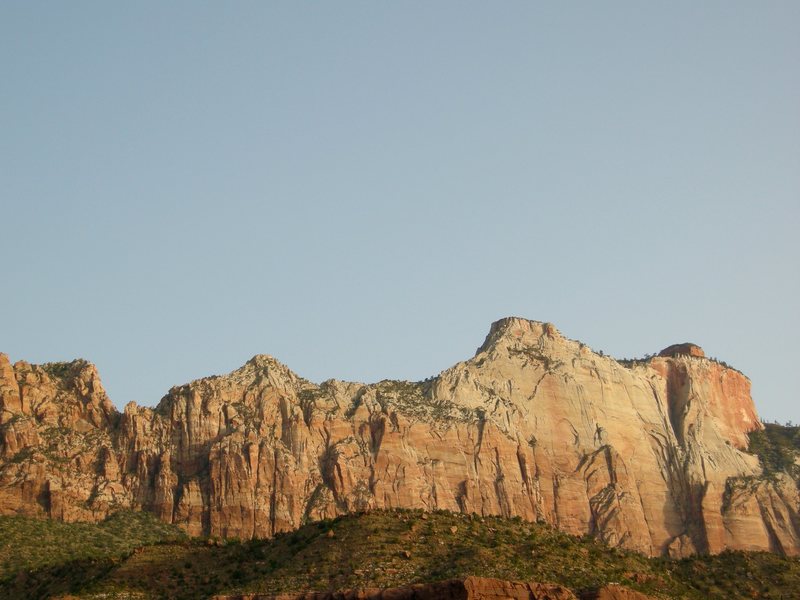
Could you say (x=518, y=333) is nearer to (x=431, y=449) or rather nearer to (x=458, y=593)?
(x=431, y=449)

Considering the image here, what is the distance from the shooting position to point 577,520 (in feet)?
534

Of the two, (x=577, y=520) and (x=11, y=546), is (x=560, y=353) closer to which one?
(x=577, y=520)

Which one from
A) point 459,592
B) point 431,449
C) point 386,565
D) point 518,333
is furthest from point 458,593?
point 518,333

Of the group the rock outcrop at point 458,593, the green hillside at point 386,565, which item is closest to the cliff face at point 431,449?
the green hillside at point 386,565

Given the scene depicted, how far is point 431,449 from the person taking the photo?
15975 cm

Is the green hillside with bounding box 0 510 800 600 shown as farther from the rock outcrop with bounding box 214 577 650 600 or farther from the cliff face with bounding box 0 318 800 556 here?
the cliff face with bounding box 0 318 800 556

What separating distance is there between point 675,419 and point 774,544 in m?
20.9

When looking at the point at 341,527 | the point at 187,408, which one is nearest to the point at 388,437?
the point at 187,408

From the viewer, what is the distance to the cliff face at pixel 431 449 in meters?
146

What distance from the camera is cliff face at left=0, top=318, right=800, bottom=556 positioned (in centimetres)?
14650

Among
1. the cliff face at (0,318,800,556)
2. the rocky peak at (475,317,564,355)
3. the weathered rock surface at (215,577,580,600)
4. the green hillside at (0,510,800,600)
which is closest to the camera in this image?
the weathered rock surface at (215,577,580,600)

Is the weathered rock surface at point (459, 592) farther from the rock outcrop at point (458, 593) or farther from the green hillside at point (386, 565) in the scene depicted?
the green hillside at point (386, 565)

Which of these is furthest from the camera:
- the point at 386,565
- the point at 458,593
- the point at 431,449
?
the point at 431,449

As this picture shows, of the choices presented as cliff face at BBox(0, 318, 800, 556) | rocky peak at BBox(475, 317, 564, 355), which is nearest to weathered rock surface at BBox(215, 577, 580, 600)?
cliff face at BBox(0, 318, 800, 556)
